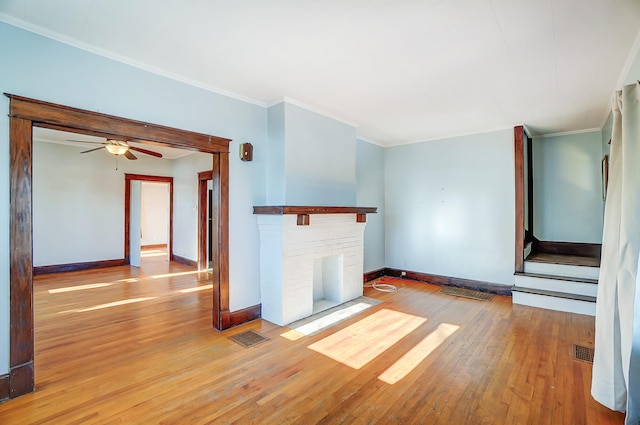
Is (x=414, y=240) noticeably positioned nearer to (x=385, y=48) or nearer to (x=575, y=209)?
(x=575, y=209)

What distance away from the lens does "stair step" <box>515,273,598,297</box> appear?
3.88 m

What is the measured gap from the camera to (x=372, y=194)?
5570mm

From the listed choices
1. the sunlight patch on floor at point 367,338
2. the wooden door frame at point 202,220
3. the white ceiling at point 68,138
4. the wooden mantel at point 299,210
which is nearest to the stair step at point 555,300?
the sunlight patch on floor at point 367,338

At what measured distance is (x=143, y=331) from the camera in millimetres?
3225

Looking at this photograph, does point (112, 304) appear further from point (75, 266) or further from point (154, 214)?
point (154, 214)

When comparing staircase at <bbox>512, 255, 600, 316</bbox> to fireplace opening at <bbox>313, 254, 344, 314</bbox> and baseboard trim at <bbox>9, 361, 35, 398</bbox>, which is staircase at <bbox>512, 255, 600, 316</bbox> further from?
baseboard trim at <bbox>9, 361, 35, 398</bbox>

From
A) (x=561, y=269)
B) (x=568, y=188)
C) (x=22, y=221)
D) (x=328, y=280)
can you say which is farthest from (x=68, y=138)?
(x=568, y=188)

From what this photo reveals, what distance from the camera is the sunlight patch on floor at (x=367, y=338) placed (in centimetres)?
270

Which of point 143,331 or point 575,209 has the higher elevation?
point 575,209

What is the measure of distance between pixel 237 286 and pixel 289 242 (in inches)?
30.5

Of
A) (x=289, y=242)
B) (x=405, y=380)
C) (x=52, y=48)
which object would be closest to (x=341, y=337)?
(x=405, y=380)

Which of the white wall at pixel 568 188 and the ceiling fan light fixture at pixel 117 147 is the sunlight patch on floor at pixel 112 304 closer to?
the ceiling fan light fixture at pixel 117 147

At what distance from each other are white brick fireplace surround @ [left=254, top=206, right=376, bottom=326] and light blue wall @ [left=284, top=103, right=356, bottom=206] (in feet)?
0.87

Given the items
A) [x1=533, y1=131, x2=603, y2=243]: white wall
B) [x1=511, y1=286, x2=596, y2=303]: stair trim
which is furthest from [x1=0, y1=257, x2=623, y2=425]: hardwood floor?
[x1=533, y1=131, x2=603, y2=243]: white wall
